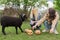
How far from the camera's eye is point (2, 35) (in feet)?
22.3

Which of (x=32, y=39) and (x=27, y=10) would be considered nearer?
(x=32, y=39)

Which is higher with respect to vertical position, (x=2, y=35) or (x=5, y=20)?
(x=5, y=20)

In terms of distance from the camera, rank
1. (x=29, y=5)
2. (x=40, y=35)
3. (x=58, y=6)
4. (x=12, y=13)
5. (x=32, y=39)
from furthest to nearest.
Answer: (x=58, y=6), (x=29, y=5), (x=12, y=13), (x=40, y=35), (x=32, y=39)

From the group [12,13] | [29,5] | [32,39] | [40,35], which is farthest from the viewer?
[29,5]

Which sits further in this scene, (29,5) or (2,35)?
(29,5)

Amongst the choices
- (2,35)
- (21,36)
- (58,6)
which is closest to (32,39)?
(21,36)

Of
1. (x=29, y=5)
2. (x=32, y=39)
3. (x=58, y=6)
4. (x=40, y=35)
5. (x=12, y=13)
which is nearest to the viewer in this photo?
(x=32, y=39)

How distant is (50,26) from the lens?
7312mm

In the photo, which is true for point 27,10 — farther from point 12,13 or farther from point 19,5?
point 12,13

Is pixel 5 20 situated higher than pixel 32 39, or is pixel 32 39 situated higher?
Result: pixel 5 20

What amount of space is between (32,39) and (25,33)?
2.28 feet

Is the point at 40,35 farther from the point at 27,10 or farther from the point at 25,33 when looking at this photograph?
the point at 27,10

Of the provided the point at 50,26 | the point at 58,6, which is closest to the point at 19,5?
the point at 50,26

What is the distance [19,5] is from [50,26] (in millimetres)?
6829
